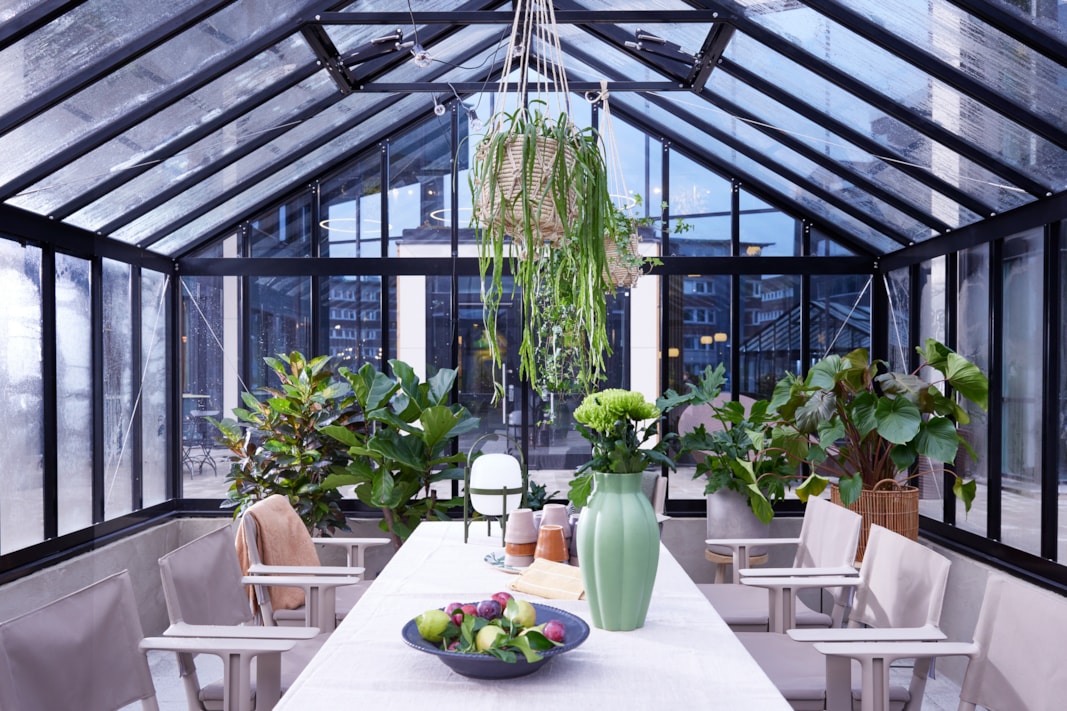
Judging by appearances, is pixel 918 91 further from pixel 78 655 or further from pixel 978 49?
pixel 78 655

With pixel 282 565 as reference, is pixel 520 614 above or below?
above

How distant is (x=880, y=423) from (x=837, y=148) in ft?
5.06

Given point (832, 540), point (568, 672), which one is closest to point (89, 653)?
point (568, 672)

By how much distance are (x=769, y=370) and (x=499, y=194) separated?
4.22m

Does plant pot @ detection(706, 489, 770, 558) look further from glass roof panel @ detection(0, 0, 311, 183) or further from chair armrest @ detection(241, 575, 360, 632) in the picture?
glass roof panel @ detection(0, 0, 311, 183)

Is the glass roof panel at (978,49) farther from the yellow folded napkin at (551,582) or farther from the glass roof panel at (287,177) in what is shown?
the glass roof panel at (287,177)

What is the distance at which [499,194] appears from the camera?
83.2 inches

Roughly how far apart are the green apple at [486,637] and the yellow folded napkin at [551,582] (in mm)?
661

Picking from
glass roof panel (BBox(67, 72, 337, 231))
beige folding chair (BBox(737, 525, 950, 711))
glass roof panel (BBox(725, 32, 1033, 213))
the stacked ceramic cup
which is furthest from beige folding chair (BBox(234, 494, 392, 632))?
glass roof panel (BBox(725, 32, 1033, 213))

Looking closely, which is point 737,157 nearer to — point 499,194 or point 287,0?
point 287,0

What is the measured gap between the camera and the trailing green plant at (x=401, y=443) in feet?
17.3

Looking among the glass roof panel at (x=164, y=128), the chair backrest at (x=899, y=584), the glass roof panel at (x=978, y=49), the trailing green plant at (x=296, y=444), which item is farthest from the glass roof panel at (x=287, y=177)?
the chair backrest at (x=899, y=584)

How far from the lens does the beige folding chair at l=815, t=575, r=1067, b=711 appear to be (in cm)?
194

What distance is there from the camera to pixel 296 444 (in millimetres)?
5473
